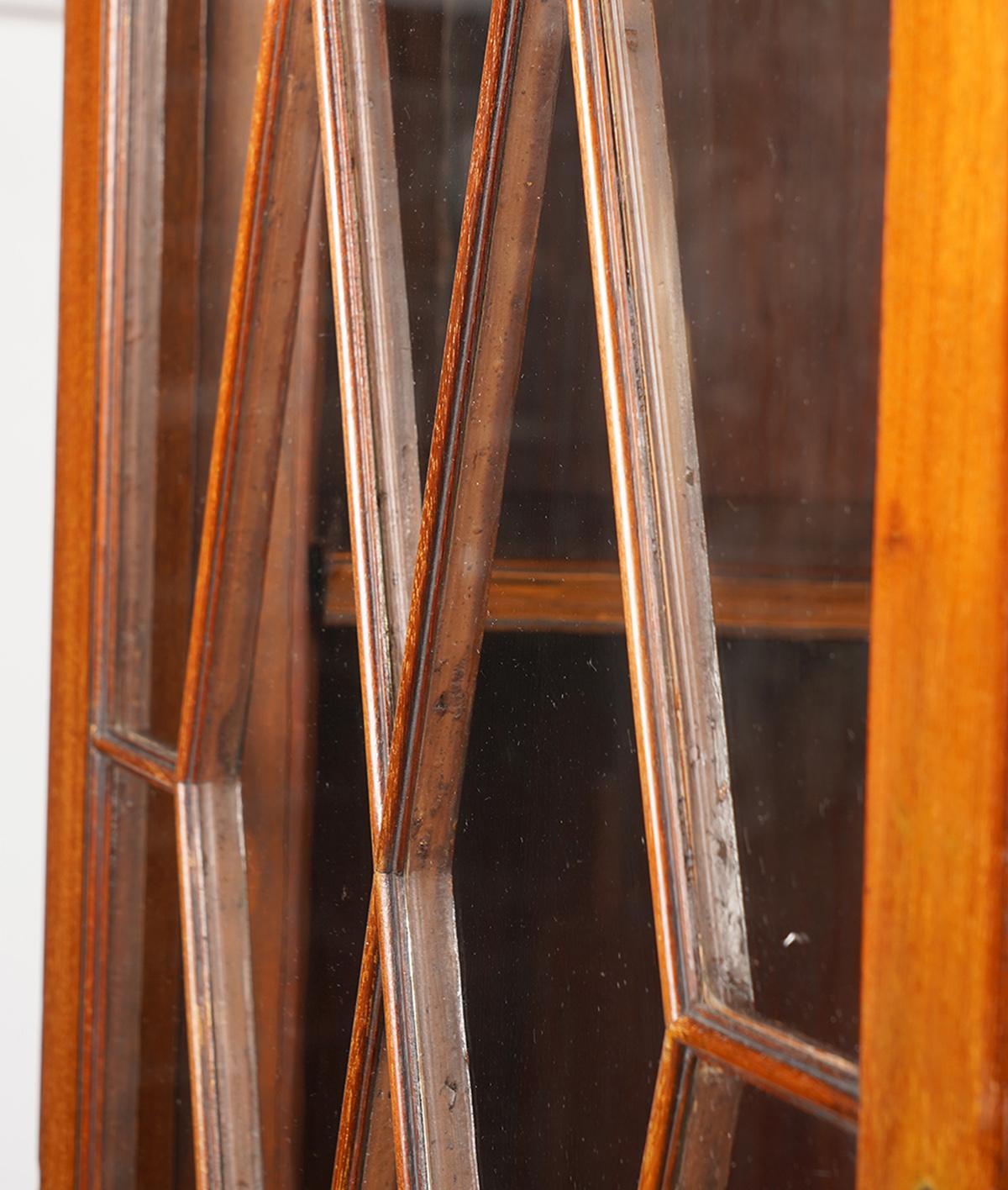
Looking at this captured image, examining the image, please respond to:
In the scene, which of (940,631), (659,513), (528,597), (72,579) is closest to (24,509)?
(72,579)

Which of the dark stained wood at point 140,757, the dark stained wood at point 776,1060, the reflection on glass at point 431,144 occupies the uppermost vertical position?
the reflection on glass at point 431,144

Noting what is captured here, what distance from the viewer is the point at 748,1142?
1.44 ft

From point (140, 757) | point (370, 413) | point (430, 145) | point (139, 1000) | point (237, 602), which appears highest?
point (430, 145)

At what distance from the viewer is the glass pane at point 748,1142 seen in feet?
1.32

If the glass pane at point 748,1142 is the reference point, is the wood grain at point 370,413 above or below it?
above

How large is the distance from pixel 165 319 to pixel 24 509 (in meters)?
0.69

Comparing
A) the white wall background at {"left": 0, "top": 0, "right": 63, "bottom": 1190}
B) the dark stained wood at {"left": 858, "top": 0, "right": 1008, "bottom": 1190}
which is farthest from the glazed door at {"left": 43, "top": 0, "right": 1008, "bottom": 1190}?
the white wall background at {"left": 0, "top": 0, "right": 63, "bottom": 1190}

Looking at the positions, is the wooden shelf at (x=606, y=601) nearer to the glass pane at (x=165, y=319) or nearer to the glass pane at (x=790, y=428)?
the glass pane at (x=790, y=428)

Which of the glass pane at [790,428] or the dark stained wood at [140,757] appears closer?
the glass pane at [790,428]

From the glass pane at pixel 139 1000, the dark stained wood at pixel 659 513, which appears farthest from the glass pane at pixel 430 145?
the glass pane at pixel 139 1000

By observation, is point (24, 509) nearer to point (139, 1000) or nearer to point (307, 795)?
point (139, 1000)

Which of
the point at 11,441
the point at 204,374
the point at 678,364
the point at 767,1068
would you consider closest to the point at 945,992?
the point at 767,1068

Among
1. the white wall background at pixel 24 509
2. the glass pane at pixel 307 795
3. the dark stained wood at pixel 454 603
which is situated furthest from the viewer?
the white wall background at pixel 24 509

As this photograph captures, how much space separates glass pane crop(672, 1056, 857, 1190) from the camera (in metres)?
0.40
